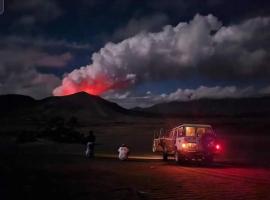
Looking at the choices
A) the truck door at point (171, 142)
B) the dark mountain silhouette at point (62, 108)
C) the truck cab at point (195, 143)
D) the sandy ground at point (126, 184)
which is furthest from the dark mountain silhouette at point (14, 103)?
the sandy ground at point (126, 184)

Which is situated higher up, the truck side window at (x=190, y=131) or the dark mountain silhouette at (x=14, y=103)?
the dark mountain silhouette at (x=14, y=103)

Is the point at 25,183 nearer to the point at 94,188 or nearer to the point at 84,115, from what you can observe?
the point at 94,188

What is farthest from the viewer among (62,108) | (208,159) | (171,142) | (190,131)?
(62,108)

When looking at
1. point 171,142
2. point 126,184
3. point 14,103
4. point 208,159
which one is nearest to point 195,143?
point 208,159

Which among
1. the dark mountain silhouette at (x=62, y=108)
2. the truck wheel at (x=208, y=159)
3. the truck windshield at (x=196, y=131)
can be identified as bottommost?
the truck wheel at (x=208, y=159)

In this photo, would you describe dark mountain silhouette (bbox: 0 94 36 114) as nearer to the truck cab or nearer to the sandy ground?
the truck cab

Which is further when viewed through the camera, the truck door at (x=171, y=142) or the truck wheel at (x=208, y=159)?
the truck door at (x=171, y=142)

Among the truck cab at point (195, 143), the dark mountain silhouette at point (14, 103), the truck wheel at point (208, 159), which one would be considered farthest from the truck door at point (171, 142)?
the dark mountain silhouette at point (14, 103)

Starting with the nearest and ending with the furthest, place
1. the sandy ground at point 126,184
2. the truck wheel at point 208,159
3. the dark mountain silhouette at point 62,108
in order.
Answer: the sandy ground at point 126,184
the truck wheel at point 208,159
the dark mountain silhouette at point 62,108

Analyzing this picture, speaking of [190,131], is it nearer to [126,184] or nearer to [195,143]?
[195,143]

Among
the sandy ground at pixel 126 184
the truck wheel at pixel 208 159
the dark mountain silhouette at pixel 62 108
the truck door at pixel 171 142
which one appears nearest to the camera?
the sandy ground at pixel 126 184

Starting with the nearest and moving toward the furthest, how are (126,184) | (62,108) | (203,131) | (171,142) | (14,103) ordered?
(126,184), (203,131), (171,142), (62,108), (14,103)

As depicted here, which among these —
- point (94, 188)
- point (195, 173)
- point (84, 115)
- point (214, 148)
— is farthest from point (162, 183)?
point (84, 115)

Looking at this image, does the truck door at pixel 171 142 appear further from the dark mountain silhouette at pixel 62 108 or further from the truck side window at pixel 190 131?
the dark mountain silhouette at pixel 62 108
